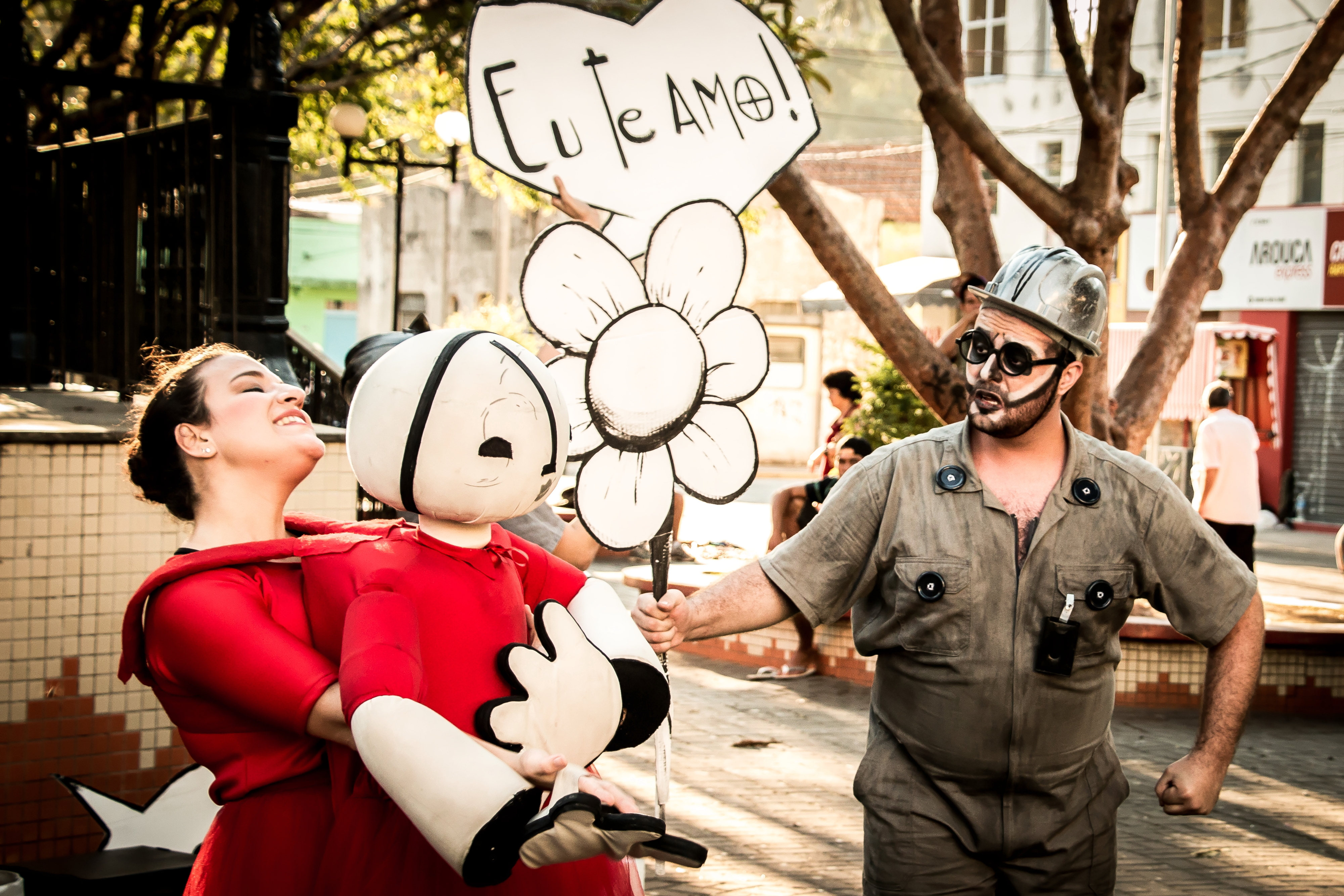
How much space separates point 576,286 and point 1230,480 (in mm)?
8708

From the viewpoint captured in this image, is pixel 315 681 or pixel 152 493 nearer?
pixel 315 681

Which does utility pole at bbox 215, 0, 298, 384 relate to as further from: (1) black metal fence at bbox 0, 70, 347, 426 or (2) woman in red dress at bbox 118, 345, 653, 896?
(2) woman in red dress at bbox 118, 345, 653, 896

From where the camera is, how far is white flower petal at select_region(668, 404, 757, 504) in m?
2.96

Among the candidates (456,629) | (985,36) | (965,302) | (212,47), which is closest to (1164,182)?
(985,36)

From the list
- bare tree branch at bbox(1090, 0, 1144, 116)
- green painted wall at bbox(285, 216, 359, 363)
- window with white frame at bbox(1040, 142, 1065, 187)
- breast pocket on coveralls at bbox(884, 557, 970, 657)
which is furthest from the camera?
green painted wall at bbox(285, 216, 359, 363)

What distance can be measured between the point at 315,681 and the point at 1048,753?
1.70 meters

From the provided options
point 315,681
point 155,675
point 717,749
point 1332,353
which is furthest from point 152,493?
point 1332,353

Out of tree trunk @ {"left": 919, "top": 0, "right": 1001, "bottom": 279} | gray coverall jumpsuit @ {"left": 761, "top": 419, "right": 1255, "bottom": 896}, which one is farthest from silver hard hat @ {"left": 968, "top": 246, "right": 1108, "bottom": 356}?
tree trunk @ {"left": 919, "top": 0, "right": 1001, "bottom": 279}

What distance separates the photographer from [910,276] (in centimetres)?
1897

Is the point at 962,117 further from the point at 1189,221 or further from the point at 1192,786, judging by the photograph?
the point at 1192,786

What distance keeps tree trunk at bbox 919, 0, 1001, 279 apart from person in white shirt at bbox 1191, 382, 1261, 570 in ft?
12.0

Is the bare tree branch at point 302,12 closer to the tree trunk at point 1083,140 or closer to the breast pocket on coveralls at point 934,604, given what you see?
the tree trunk at point 1083,140

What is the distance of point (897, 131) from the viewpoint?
68.4 meters

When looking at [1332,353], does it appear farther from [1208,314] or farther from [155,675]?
[155,675]
